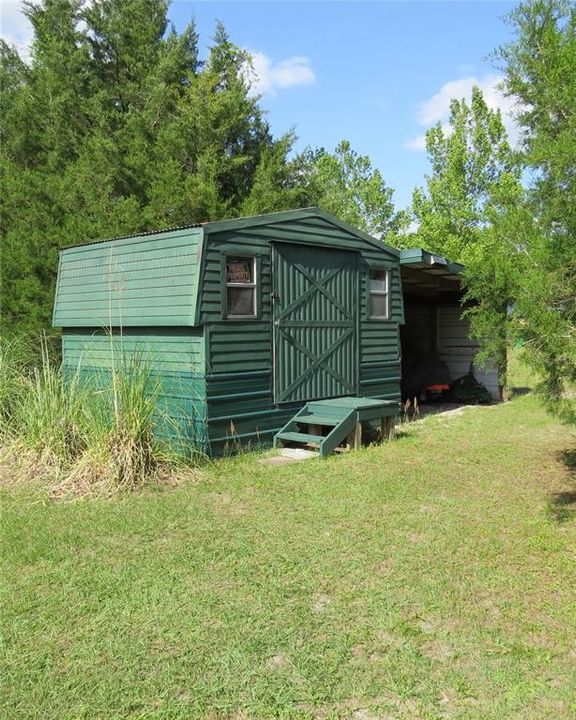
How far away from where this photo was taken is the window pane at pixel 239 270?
25.1 feet

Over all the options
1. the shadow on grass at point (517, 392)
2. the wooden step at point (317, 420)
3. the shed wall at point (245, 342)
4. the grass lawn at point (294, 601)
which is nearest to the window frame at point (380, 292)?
the shed wall at point (245, 342)

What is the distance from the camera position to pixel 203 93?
18.3 meters

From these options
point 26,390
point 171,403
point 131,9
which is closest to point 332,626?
point 171,403

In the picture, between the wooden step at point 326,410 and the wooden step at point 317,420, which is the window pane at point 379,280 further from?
the wooden step at point 317,420

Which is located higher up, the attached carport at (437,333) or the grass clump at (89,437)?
the attached carport at (437,333)

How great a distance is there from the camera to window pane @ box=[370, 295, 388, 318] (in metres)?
9.93

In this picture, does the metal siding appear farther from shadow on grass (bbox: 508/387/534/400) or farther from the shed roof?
the shed roof

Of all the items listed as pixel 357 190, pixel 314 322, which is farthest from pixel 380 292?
pixel 357 190

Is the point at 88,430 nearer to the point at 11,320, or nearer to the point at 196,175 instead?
the point at 11,320

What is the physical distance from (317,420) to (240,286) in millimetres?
2011

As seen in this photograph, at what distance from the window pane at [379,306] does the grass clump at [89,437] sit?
429 centimetres

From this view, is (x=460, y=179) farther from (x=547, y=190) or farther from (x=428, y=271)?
(x=547, y=190)

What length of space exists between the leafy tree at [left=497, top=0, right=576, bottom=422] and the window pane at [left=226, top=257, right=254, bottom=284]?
12.4ft

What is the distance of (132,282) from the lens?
26.6 feet
